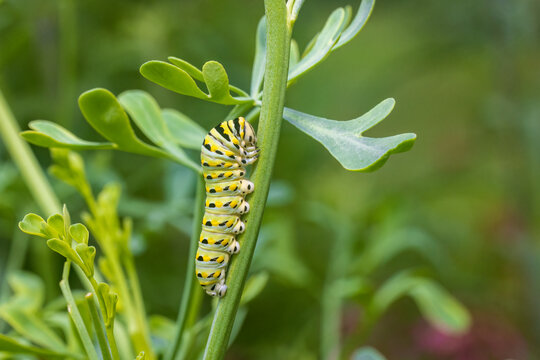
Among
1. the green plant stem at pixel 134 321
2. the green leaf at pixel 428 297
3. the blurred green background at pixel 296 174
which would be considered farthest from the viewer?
the blurred green background at pixel 296 174

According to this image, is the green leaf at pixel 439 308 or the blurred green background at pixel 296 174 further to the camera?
the blurred green background at pixel 296 174

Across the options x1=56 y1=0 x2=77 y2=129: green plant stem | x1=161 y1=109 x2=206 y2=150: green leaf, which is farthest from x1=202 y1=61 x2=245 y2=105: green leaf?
x1=56 y1=0 x2=77 y2=129: green plant stem

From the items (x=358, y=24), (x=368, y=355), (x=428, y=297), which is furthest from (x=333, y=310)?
(x=358, y=24)

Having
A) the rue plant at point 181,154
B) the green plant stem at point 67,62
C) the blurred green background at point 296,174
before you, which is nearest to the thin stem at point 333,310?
the blurred green background at point 296,174

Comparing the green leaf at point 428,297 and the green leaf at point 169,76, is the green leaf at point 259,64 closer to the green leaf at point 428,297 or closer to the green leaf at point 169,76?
the green leaf at point 169,76

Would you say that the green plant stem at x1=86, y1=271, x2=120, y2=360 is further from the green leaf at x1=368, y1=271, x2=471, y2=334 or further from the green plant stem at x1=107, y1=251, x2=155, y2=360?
the green leaf at x1=368, y1=271, x2=471, y2=334

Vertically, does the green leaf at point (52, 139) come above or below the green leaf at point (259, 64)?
below

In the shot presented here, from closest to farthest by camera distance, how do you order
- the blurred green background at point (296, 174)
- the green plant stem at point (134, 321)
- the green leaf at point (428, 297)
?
1. the green plant stem at point (134, 321)
2. the green leaf at point (428, 297)
3. the blurred green background at point (296, 174)
